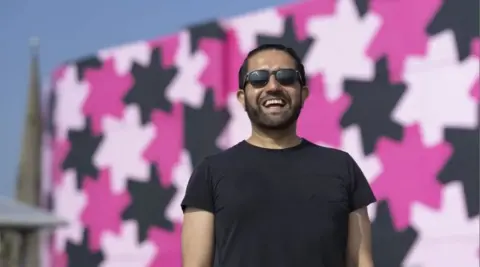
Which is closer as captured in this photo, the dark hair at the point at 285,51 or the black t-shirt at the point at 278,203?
the black t-shirt at the point at 278,203

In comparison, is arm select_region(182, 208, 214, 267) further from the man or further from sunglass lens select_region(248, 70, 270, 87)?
sunglass lens select_region(248, 70, 270, 87)

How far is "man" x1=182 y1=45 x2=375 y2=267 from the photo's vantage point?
159cm

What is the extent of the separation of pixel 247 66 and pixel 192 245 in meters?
0.36

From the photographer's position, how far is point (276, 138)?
5.52 ft

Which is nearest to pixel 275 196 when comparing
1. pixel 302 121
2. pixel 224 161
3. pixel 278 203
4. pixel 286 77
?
pixel 278 203

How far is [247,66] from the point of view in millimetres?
1727

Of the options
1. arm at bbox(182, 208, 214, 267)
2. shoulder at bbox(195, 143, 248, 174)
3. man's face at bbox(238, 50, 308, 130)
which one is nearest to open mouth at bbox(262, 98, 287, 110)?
man's face at bbox(238, 50, 308, 130)

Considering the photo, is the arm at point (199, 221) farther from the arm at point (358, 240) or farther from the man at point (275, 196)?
the arm at point (358, 240)

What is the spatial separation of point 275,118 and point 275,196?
5.8 inches

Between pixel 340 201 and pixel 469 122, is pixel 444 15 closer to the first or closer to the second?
pixel 469 122

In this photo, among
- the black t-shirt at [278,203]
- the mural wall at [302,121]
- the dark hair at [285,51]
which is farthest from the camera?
the mural wall at [302,121]

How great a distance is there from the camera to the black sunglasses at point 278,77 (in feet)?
5.46

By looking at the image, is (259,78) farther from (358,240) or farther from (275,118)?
(358,240)

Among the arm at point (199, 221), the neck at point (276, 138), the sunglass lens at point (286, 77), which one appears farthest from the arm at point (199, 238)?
the sunglass lens at point (286, 77)
